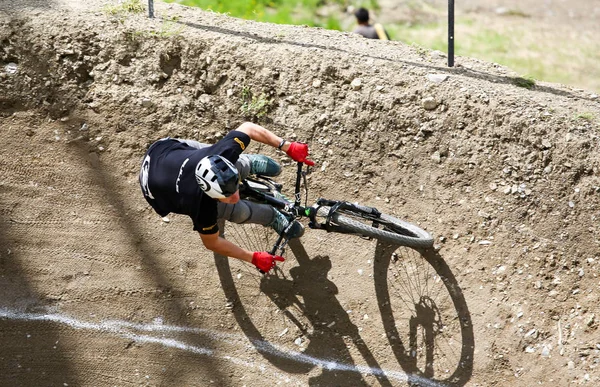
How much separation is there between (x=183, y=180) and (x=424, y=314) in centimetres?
267

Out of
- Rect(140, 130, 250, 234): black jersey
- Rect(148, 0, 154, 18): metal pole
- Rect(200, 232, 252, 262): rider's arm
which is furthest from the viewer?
Rect(148, 0, 154, 18): metal pole

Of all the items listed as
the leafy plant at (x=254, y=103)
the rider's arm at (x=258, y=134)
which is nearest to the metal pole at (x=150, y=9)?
the leafy plant at (x=254, y=103)

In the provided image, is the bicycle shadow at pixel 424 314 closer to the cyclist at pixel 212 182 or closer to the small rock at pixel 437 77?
the cyclist at pixel 212 182

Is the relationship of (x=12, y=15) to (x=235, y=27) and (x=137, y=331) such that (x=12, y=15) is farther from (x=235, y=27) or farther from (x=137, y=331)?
(x=137, y=331)

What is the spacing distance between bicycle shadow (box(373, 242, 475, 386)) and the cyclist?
112 centimetres

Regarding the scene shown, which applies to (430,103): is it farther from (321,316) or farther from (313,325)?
(313,325)

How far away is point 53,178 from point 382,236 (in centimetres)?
361

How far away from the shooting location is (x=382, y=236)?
5.77 meters

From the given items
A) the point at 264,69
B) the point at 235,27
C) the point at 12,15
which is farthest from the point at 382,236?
the point at 12,15

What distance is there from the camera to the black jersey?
491cm

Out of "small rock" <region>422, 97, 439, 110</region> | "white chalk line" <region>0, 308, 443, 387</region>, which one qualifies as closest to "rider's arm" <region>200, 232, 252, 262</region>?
"white chalk line" <region>0, 308, 443, 387</region>

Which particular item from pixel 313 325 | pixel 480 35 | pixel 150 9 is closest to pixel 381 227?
pixel 313 325

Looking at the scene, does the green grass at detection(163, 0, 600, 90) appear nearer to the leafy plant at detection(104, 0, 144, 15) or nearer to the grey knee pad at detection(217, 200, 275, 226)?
the leafy plant at detection(104, 0, 144, 15)

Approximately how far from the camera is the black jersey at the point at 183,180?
4.91 metres
